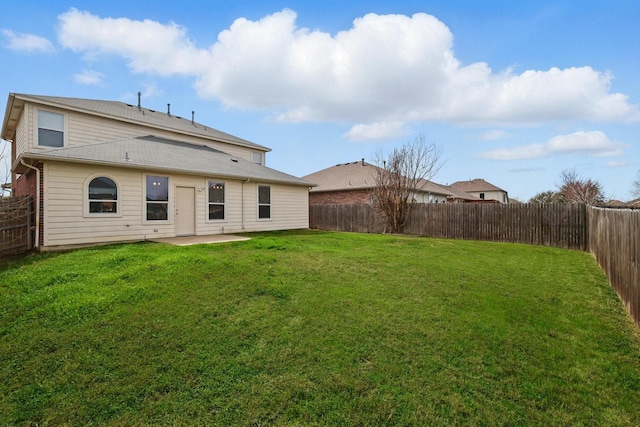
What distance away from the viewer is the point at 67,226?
8625mm

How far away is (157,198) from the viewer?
1045 centimetres

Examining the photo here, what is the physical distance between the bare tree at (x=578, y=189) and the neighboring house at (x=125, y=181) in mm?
26772

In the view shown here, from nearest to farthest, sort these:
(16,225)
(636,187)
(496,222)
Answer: (16,225) → (496,222) → (636,187)

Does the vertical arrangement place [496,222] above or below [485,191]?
below

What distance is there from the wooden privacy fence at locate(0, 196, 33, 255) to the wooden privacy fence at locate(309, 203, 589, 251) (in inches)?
535

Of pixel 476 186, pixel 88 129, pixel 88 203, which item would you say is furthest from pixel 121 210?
pixel 476 186

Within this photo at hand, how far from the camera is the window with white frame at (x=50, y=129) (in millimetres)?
10883

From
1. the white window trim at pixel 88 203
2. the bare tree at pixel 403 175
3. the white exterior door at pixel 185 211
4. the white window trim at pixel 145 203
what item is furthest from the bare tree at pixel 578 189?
the white window trim at pixel 88 203

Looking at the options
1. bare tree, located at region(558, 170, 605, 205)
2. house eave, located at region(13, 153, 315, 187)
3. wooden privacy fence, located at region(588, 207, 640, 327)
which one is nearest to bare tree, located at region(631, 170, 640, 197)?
bare tree, located at region(558, 170, 605, 205)

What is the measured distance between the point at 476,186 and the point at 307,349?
52.7 meters

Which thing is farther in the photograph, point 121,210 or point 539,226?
point 539,226

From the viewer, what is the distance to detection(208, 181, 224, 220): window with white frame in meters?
11.9

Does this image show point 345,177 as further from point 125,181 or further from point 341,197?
point 125,181

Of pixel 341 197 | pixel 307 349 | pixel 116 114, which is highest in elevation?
pixel 116 114
